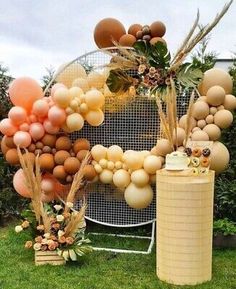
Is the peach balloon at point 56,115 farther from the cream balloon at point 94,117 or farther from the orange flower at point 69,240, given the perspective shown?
the orange flower at point 69,240

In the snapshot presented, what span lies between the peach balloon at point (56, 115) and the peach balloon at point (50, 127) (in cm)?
6

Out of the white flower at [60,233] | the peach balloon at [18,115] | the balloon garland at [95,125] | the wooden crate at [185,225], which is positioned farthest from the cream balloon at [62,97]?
the wooden crate at [185,225]

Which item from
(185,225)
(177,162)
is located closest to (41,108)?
(177,162)

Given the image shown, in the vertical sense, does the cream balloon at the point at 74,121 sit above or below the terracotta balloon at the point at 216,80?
below

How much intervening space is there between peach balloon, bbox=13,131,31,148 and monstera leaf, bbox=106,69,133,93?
909mm

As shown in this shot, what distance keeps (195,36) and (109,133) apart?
4.08 ft

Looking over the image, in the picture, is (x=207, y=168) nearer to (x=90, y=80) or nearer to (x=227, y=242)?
(x=227, y=242)

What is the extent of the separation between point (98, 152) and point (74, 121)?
0.38 m

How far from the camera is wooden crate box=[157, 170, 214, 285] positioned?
142 inches

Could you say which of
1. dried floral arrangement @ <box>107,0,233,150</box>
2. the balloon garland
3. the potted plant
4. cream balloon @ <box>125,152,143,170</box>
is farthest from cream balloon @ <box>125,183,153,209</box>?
the potted plant

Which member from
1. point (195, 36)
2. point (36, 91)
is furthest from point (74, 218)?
point (195, 36)

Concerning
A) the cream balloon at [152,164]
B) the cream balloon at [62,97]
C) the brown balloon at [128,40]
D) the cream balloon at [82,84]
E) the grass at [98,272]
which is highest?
the brown balloon at [128,40]

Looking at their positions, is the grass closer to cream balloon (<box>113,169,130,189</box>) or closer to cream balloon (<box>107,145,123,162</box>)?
cream balloon (<box>113,169,130,189</box>)

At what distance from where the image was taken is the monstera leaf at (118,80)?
4.59m
